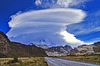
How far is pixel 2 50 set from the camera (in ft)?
510

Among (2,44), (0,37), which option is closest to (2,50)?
(2,44)

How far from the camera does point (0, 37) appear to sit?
170m

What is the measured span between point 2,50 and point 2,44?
10.4 m

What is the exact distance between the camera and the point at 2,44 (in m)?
164

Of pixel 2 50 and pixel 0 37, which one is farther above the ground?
pixel 0 37

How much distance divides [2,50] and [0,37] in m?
21.4

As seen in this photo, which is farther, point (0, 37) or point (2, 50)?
point (0, 37)

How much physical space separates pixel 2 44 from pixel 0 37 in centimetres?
1121

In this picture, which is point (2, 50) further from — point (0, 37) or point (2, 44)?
point (0, 37)
